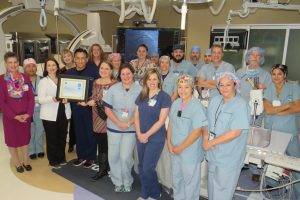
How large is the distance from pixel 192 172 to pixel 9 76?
2425 millimetres

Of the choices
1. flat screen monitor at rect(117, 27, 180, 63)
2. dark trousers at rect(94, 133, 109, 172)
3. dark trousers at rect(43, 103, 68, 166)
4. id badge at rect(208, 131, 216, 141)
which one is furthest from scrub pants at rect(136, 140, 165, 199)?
flat screen monitor at rect(117, 27, 180, 63)

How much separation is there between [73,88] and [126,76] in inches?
33.5


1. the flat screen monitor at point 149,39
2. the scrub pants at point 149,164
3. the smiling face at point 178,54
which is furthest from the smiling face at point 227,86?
the flat screen monitor at point 149,39

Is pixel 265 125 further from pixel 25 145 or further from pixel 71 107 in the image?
pixel 25 145

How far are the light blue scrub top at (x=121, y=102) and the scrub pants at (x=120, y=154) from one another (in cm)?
8

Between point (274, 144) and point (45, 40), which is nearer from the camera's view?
point (274, 144)

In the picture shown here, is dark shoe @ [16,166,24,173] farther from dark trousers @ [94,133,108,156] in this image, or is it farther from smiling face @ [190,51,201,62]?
smiling face @ [190,51,201,62]

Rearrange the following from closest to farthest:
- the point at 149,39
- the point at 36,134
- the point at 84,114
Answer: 1. the point at 84,114
2. the point at 36,134
3. the point at 149,39

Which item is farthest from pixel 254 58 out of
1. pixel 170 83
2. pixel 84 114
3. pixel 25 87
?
pixel 25 87

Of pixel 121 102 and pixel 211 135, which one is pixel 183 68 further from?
pixel 211 135

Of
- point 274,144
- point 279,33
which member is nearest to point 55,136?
point 274,144

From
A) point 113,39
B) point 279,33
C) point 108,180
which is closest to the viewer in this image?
point 108,180

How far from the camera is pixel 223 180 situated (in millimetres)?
2309

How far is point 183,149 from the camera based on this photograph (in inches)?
96.5
